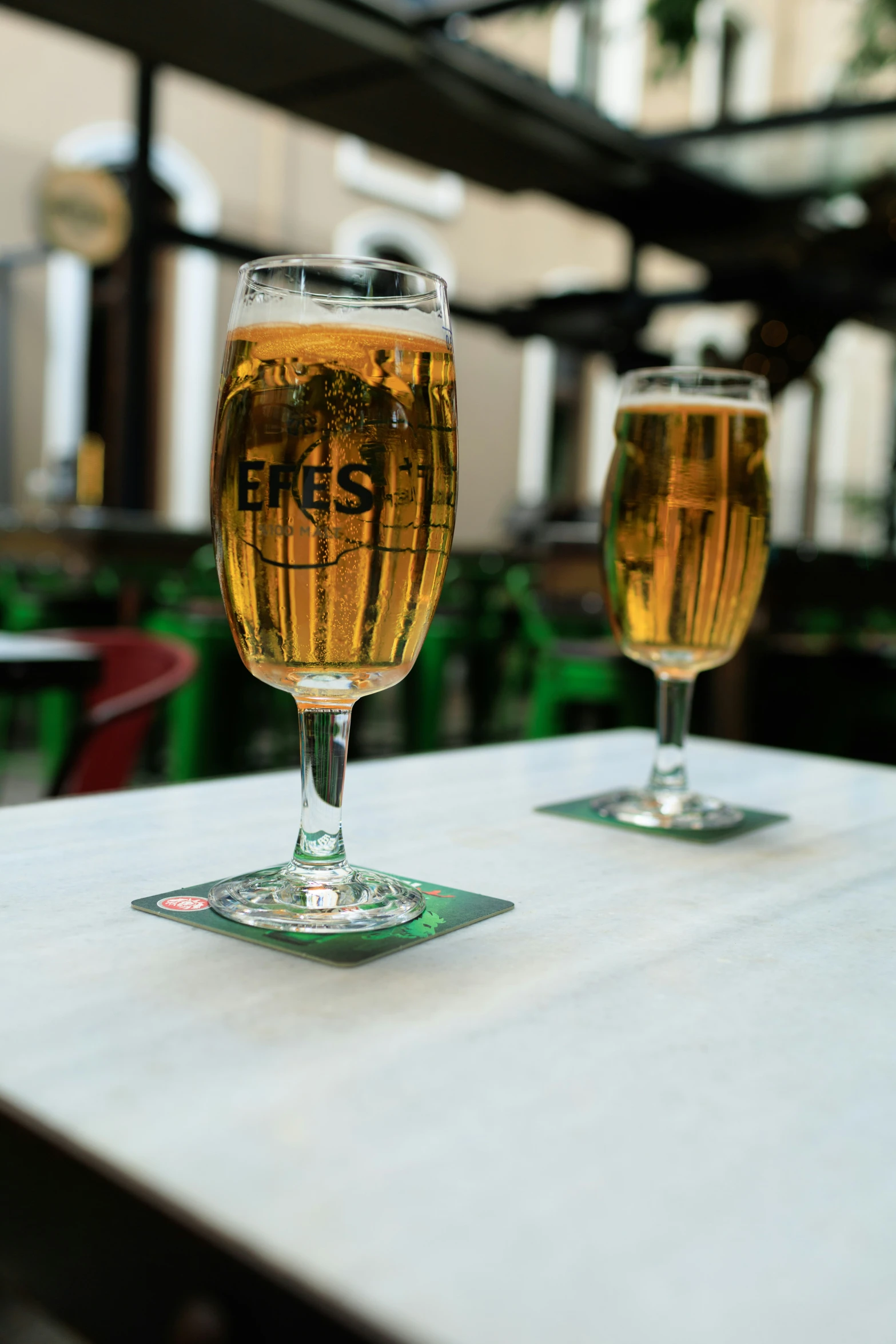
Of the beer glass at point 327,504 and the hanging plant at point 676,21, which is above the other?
the hanging plant at point 676,21

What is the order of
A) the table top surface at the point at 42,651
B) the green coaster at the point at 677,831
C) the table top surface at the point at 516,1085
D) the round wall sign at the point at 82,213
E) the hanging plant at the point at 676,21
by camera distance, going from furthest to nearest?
1. the round wall sign at the point at 82,213
2. the hanging plant at the point at 676,21
3. the table top surface at the point at 42,651
4. the green coaster at the point at 677,831
5. the table top surface at the point at 516,1085

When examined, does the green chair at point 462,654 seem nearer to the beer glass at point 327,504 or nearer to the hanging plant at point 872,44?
the hanging plant at point 872,44

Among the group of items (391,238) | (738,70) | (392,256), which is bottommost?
(392,256)

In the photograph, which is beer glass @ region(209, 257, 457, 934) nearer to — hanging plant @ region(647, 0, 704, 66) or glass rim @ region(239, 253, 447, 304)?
glass rim @ region(239, 253, 447, 304)

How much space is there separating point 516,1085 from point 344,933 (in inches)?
5.3

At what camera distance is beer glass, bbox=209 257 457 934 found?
17.2 inches

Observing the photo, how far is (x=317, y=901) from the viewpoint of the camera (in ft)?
1.49

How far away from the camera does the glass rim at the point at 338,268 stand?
440mm

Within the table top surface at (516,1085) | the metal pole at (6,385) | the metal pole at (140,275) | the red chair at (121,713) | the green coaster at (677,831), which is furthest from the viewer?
the metal pole at (6,385)

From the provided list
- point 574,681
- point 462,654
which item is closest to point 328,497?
point 574,681

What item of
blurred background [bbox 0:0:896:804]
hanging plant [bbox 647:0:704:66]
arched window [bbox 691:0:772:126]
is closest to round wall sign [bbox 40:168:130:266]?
blurred background [bbox 0:0:896:804]

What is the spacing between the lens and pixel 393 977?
1.27ft

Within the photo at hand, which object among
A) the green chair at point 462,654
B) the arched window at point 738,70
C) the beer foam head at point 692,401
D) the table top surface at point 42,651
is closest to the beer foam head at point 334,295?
the beer foam head at point 692,401

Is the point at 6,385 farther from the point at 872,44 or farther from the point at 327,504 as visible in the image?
the point at 327,504
